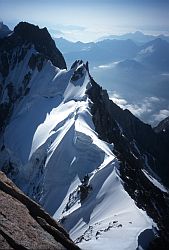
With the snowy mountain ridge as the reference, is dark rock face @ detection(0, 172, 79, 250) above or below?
above

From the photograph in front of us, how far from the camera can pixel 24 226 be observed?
57.3 ft

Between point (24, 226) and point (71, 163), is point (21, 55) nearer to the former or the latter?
point (71, 163)

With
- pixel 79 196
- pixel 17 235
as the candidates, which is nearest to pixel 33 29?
pixel 79 196

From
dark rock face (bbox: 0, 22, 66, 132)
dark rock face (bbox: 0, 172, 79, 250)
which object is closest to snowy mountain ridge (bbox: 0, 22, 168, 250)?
dark rock face (bbox: 0, 22, 66, 132)

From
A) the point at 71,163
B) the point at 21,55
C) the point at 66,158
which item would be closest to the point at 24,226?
the point at 71,163

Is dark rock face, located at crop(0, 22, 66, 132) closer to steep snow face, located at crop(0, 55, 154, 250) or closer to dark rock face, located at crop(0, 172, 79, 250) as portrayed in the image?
steep snow face, located at crop(0, 55, 154, 250)

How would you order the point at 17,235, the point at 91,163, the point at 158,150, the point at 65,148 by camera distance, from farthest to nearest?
the point at 158,150
the point at 65,148
the point at 91,163
the point at 17,235

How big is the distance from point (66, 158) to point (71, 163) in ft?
8.75

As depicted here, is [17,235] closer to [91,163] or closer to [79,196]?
[79,196]

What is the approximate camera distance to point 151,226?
39.8m

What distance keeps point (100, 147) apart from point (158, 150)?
10286cm

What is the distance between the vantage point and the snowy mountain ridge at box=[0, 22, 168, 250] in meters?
42.3

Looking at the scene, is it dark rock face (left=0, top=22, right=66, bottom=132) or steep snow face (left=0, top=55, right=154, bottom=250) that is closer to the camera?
steep snow face (left=0, top=55, right=154, bottom=250)

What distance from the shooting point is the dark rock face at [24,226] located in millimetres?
16203
